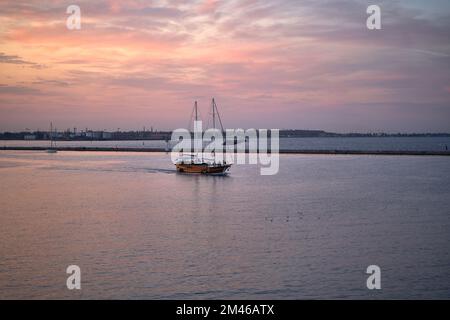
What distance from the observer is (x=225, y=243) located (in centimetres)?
2055

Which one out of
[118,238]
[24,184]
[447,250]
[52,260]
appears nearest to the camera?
[52,260]

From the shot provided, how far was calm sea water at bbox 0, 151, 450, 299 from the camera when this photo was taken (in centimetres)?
1514

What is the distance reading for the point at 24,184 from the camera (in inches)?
1805

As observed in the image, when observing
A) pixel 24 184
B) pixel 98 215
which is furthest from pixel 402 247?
pixel 24 184

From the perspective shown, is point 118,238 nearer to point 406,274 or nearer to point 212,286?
point 212,286

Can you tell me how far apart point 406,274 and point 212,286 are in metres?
6.17

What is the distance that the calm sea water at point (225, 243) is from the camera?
596 inches

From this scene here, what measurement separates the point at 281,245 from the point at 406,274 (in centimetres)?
519

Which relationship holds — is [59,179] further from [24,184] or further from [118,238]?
[118,238]

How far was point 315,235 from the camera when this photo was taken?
2216 centimetres
